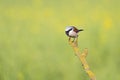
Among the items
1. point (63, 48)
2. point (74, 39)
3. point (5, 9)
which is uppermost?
point (5, 9)

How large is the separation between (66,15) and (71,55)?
0.26 meters

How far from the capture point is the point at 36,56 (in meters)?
2.26

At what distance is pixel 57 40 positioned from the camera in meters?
2.27

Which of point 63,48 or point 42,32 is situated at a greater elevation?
point 42,32

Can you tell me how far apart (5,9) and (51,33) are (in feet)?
1.12

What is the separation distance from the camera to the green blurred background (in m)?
2.20

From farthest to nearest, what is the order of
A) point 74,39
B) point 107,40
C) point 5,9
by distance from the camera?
point 5,9, point 107,40, point 74,39

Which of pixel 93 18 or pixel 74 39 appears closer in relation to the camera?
pixel 74 39

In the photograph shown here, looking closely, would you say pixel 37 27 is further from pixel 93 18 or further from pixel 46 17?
pixel 93 18

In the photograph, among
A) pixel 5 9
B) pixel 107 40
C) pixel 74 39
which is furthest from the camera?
pixel 5 9

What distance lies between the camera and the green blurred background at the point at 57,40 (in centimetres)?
220

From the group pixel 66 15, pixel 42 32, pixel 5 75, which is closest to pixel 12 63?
pixel 5 75

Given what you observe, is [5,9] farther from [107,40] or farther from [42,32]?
[107,40]

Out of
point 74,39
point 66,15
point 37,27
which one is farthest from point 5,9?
point 74,39
